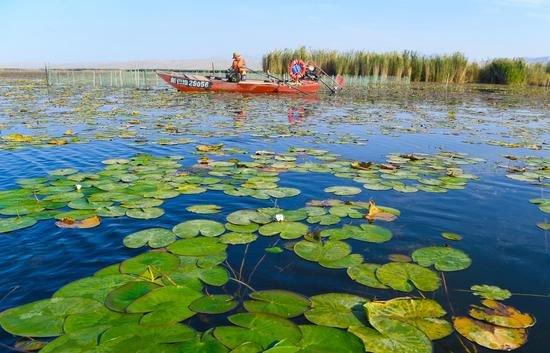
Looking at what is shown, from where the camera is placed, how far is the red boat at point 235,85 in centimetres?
1834

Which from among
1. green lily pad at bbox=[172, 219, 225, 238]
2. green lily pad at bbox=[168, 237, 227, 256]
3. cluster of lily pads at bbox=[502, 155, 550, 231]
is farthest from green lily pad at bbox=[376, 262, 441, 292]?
cluster of lily pads at bbox=[502, 155, 550, 231]

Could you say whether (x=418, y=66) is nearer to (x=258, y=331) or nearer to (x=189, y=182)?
(x=189, y=182)

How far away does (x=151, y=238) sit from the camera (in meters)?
3.42

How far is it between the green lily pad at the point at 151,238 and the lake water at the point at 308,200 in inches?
3.1

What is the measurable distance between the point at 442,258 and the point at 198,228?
1960mm

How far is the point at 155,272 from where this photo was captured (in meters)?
2.79

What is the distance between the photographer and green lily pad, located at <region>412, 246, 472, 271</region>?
10.1 feet

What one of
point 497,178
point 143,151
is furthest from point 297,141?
point 497,178

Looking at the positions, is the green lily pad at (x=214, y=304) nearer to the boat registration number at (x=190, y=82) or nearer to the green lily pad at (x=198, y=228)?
the green lily pad at (x=198, y=228)

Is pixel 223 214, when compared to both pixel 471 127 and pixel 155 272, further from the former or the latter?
pixel 471 127

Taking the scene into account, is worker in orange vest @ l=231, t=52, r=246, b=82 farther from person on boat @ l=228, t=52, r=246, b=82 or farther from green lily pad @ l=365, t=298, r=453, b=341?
green lily pad @ l=365, t=298, r=453, b=341

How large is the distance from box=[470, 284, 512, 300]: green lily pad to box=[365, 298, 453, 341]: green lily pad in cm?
42

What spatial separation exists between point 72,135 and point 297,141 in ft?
14.0

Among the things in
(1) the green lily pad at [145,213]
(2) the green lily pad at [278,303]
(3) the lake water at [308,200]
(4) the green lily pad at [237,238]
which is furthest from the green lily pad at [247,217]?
(2) the green lily pad at [278,303]
